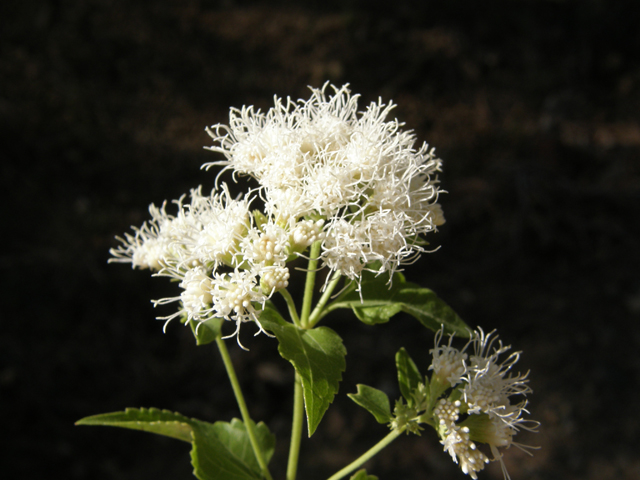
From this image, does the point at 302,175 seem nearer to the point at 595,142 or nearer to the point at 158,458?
the point at 158,458

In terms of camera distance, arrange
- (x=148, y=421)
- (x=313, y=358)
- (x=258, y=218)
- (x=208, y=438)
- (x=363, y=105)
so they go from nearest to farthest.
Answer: (x=313, y=358)
(x=258, y=218)
(x=148, y=421)
(x=208, y=438)
(x=363, y=105)

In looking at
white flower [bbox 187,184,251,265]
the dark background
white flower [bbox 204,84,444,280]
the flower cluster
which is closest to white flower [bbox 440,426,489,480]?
the flower cluster

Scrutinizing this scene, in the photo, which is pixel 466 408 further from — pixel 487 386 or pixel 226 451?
pixel 226 451

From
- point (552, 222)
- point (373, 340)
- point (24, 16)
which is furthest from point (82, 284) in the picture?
point (552, 222)

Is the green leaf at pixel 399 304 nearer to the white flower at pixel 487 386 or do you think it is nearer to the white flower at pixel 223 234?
the white flower at pixel 487 386

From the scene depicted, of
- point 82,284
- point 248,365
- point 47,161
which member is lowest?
point 248,365

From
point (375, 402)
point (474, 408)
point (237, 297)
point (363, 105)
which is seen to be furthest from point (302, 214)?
point (363, 105)
